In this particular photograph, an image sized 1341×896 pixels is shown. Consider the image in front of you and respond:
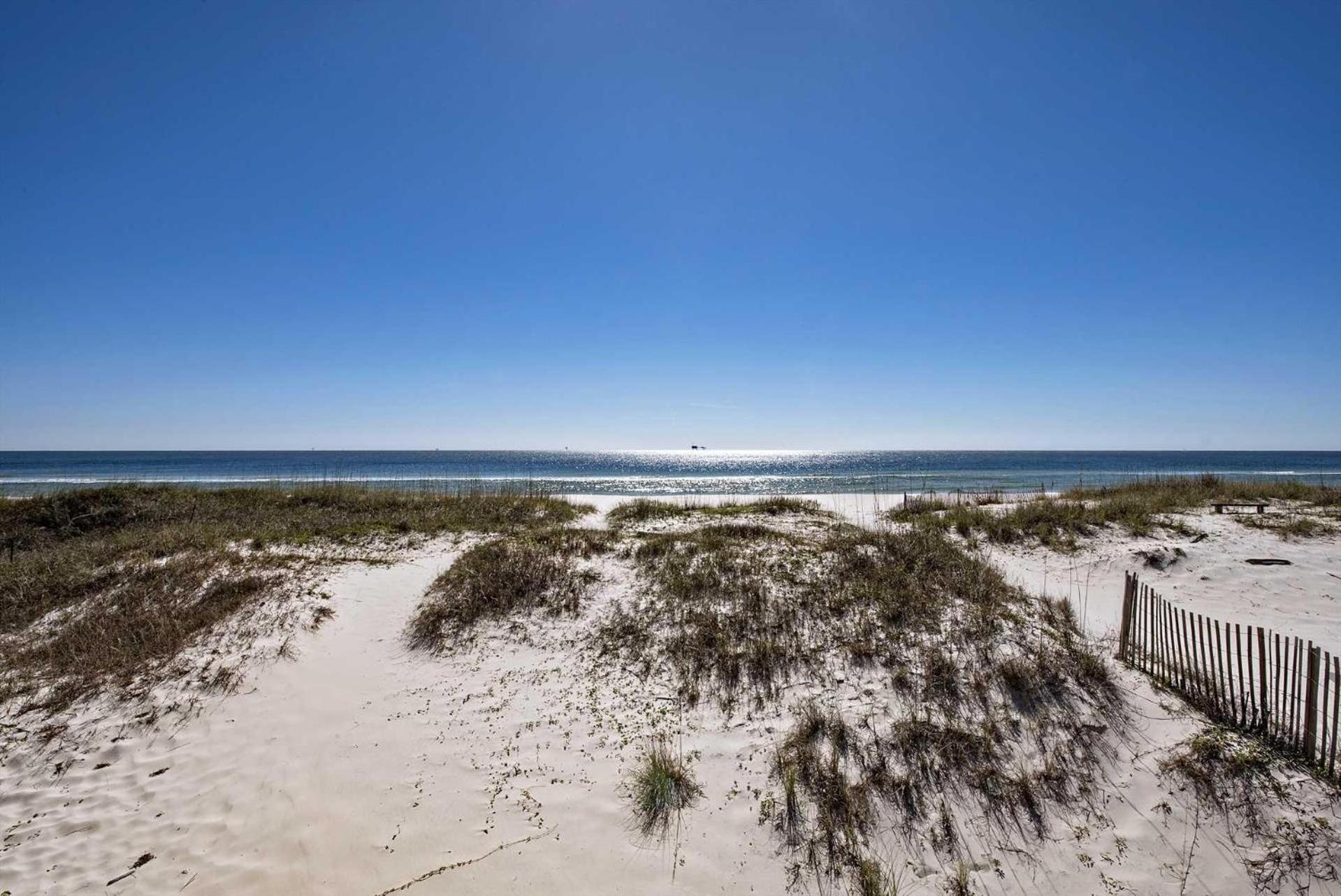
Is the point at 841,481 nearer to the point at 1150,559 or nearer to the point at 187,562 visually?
the point at 1150,559

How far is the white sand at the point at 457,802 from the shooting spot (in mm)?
5078

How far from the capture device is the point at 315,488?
24438 mm

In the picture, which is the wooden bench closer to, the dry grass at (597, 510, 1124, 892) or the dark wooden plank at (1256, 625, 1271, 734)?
the dry grass at (597, 510, 1124, 892)

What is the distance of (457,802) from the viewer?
5.97 meters

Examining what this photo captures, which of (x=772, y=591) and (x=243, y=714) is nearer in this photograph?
(x=243, y=714)

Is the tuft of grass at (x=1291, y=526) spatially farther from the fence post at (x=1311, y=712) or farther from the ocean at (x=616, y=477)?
the fence post at (x=1311, y=712)

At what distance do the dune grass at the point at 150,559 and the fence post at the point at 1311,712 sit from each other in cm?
1469

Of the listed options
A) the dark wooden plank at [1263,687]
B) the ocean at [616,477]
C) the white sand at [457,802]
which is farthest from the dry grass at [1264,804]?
the ocean at [616,477]

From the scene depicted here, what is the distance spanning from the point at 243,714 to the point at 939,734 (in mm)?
9177

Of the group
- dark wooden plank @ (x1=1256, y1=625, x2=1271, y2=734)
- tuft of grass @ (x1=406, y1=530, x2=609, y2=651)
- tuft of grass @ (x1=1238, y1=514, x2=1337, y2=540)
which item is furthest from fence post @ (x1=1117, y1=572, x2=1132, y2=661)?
tuft of grass @ (x1=1238, y1=514, x2=1337, y2=540)

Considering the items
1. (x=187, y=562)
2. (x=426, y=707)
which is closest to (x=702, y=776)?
(x=426, y=707)

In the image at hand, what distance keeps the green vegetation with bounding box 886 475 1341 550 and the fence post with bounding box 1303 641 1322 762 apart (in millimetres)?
10848

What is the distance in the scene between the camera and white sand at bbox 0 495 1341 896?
200 inches

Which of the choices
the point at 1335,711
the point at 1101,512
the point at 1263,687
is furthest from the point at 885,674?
the point at 1101,512
